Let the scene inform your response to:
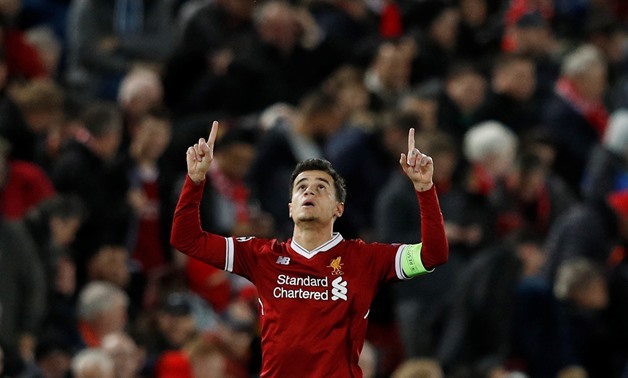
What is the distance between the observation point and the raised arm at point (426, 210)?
8297mm

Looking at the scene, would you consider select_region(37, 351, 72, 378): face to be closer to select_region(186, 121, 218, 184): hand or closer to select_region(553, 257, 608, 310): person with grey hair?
select_region(186, 121, 218, 184): hand

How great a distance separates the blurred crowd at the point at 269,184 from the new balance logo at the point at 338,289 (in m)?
2.96

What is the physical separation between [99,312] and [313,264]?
11.6ft

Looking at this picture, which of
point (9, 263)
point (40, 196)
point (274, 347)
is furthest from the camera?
point (40, 196)

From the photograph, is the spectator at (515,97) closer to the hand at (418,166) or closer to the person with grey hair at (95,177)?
the person with grey hair at (95,177)

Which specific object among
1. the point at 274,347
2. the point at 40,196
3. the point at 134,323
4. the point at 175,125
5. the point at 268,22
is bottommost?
the point at 274,347

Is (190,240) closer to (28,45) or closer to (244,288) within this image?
(244,288)

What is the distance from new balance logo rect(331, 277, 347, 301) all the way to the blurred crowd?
9.70 feet

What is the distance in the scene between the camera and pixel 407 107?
14.4 m

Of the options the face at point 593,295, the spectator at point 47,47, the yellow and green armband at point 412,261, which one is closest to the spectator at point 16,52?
the spectator at point 47,47

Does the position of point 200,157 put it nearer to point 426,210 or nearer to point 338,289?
point 338,289

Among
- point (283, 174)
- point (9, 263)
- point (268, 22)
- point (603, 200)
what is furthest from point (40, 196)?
point (603, 200)

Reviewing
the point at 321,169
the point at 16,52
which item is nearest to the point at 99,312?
the point at 16,52

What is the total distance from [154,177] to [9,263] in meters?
1.80
